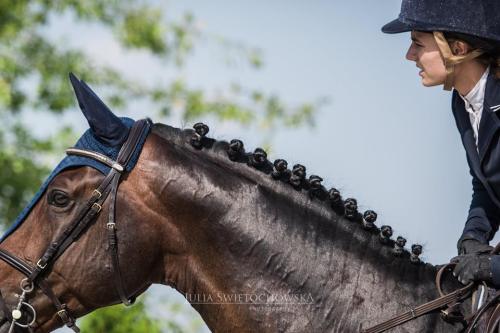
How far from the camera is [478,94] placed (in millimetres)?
4484

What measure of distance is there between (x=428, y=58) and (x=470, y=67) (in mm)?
207

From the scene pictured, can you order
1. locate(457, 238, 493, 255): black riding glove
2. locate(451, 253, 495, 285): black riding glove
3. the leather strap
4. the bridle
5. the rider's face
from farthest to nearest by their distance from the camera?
the bridle < locate(457, 238, 493, 255): black riding glove < the rider's face < the leather strap < locate(451, 253, 495, 285): black riding glove

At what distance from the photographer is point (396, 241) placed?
466 centimetres

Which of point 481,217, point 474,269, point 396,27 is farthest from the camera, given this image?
point 481,217

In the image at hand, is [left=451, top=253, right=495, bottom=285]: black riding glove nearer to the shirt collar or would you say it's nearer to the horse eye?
the shirt collar

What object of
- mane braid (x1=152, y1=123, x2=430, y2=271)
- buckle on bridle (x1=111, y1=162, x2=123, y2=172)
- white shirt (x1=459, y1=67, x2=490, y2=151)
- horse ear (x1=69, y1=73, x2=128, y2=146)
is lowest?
buckle on bridle (x1=111, y1=162, x2=123, y2=172)

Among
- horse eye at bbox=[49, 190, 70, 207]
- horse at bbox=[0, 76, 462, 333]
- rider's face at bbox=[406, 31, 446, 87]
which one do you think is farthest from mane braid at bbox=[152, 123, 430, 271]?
rider's face at bbox=[406, 31, 446, 87]

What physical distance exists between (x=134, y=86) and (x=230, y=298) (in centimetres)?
922

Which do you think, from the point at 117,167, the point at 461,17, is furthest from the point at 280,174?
the point at 461,17

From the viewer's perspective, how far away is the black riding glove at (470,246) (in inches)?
180

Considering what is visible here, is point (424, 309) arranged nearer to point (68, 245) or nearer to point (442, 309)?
point (442, 309)

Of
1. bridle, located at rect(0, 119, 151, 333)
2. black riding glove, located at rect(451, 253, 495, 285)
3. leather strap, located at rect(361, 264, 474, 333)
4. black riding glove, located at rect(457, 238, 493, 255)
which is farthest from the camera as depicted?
bridle, located at rect(0, 119, 151, 333)

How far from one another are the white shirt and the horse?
2.25 feet

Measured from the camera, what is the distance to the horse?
15.0 feet
